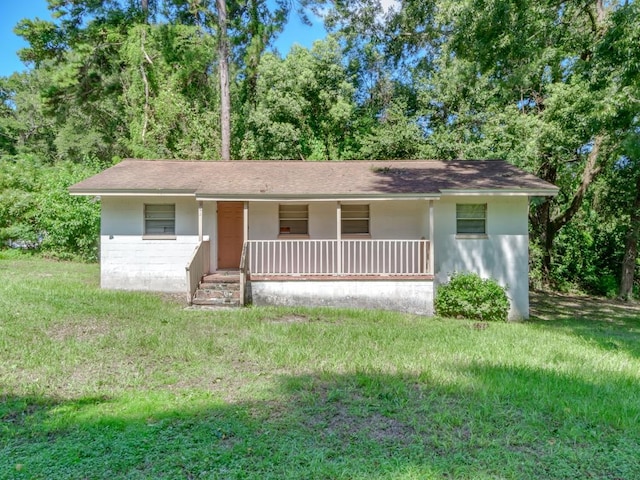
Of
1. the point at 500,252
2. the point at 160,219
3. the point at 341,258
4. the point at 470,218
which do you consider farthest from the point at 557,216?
the point at 160,219

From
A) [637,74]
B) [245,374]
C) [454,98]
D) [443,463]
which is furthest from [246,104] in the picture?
[443,463]

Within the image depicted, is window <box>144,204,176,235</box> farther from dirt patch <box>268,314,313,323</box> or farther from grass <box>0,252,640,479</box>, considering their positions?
dirt patch <box>268,314,313,323</box>

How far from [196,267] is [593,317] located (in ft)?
35.9

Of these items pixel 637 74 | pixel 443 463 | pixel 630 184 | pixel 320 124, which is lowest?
pixel 443 463

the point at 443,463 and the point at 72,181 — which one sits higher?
the point at 72,181

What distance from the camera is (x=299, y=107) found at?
1811 cm

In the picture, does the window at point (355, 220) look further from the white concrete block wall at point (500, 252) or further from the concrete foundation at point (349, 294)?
the white concrete block wall at point (500, 252)

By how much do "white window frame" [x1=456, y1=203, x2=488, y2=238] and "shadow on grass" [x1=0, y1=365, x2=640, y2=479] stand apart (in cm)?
614

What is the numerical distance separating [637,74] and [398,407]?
9.55 meters

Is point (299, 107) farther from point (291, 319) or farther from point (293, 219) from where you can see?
point (291, 319)

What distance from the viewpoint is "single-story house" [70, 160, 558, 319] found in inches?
394

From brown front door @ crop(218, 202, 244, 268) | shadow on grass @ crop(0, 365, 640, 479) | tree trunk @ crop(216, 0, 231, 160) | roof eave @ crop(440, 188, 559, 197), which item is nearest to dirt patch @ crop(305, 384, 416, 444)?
shadow on grass @ crop(0, 365, 640, 479)

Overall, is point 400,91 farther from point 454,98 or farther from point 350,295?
point 350,295

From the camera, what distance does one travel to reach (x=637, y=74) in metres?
9.04
